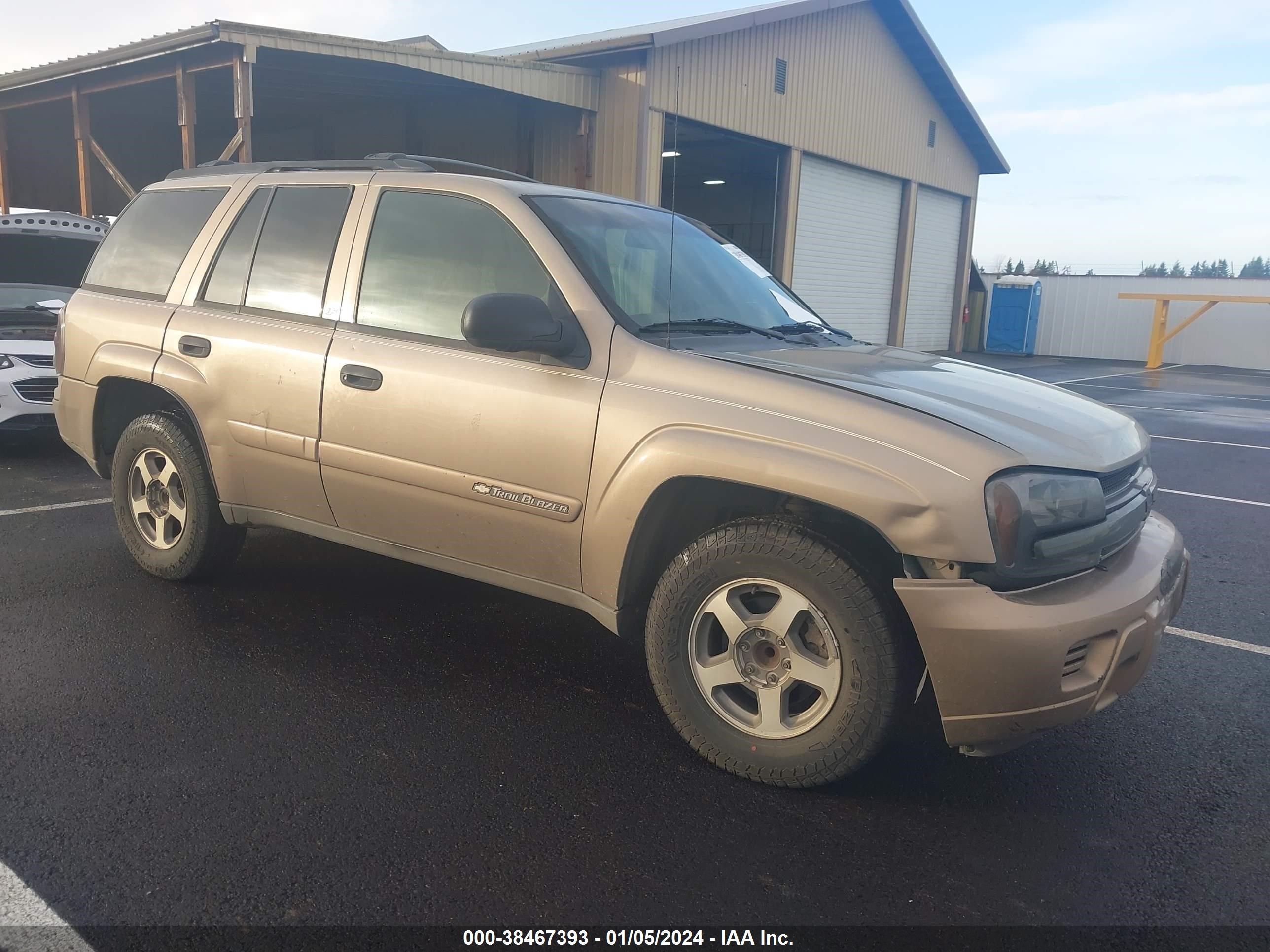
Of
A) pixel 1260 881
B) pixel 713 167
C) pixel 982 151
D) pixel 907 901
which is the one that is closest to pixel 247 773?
pixel 907 901

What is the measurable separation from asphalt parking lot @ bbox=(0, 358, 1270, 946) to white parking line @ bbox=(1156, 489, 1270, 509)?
3450 mm

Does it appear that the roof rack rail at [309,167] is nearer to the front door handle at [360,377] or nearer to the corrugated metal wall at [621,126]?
the front door handle at [360,377]

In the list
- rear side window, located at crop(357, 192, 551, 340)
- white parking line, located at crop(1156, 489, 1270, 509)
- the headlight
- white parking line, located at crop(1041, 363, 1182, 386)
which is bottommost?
white parking line, located at crop(1041, 363, 1182, 386)

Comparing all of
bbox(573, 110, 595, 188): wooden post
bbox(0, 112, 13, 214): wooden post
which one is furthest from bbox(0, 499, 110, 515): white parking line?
bbox(0, 112, 13, 214): wooden post

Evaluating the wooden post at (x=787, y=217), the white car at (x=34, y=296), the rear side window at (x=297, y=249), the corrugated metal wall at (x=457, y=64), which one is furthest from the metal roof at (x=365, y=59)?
the rear side window at (x=297, y=249)

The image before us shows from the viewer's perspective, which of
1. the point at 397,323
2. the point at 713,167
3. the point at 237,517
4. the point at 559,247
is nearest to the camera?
the point at 559,247

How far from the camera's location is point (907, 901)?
244cm

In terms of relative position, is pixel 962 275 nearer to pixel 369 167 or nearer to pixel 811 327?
pixel 811 327

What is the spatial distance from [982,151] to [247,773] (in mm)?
25828

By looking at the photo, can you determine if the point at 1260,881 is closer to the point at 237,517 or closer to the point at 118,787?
the point at 118,787

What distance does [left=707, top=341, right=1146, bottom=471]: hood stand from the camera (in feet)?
9.29

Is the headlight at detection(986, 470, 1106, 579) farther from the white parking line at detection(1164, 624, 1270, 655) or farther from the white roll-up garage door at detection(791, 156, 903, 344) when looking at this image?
the white roll-up garage door at detection(791, 156, 903, 344)

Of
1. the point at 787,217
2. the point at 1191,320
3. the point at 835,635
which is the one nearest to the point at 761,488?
the point at 835,635

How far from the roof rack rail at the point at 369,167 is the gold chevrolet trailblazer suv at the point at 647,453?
0.03 m
